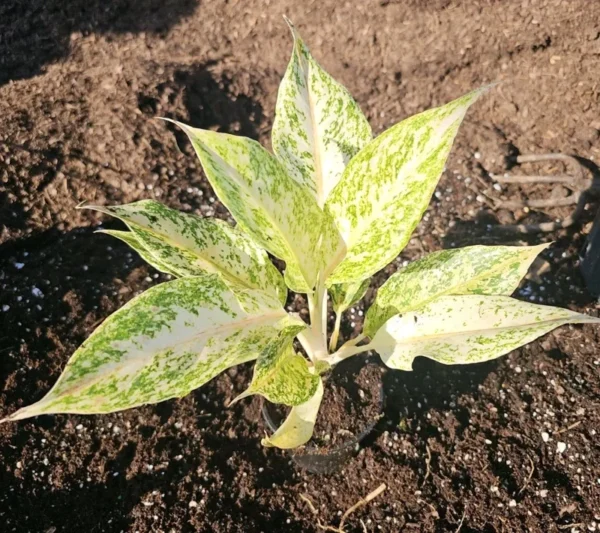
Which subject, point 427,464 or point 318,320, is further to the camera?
point 427,464

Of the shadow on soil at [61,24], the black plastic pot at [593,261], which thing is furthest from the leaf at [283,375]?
the shadow on soil at [61,24]

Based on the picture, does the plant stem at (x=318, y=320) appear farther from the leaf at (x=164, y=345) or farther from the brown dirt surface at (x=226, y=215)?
the brown dirt surface at (x=226, y=215)

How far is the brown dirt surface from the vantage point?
1.45m

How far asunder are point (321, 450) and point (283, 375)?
1.42 feet

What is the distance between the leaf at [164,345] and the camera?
0.84m

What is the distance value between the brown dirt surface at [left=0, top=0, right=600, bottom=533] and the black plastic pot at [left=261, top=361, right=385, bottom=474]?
31mm

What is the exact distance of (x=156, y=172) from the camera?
6.50 ft

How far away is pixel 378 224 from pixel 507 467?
2.78ft

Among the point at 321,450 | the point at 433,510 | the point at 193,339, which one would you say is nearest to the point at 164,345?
the point at 193,339

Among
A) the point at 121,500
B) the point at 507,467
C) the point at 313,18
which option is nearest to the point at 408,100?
the point at 313,18

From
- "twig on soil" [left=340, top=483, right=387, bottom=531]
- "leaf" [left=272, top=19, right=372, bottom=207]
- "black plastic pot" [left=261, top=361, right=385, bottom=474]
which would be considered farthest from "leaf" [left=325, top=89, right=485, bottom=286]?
"twig on soil" [left=340, top=483, right=387, bottom=531]

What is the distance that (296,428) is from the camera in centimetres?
112

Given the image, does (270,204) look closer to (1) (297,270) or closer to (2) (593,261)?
(1) (297,270)

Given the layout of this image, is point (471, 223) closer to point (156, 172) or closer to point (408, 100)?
point (408, 100)
